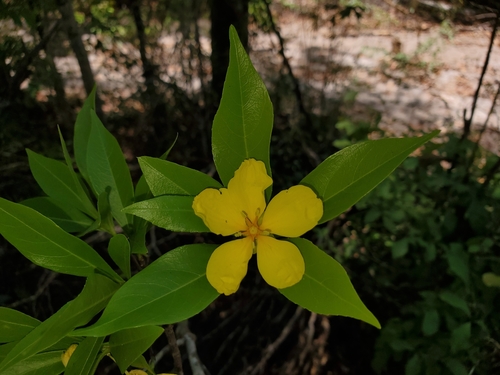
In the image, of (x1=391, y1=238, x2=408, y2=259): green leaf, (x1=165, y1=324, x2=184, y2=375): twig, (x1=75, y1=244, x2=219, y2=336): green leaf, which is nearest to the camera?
(x1=75, y1=244, x2=219, y2=336): green leaf

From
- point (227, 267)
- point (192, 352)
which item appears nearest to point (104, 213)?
point (227, 267)

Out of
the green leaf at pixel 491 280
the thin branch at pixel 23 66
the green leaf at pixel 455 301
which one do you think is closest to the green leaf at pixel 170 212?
the green leaf at pixel 455 301

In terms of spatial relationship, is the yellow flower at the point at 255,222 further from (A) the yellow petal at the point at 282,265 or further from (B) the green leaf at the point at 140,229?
(B) the green leaf at the point at 140,229

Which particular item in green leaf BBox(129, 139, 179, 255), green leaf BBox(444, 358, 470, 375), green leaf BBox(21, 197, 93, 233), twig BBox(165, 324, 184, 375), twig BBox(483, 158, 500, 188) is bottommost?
green leaf BBox(444, 358, 470, 375)

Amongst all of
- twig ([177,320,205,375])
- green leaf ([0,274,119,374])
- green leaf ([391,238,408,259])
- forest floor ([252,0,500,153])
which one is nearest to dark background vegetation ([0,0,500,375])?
green leaf ([391,238,408,259])

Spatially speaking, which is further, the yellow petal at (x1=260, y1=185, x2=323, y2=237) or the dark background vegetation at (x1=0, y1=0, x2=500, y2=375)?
the dark background vegetation at (x1=0, y1=0, x2=500, y2=375)

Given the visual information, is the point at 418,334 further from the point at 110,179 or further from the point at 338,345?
the point at 110,179

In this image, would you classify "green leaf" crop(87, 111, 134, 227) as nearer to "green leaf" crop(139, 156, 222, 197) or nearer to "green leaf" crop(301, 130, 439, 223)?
"green leaf" crop(139, 156, 222, 197)
